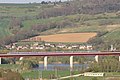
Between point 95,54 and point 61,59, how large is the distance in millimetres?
13402

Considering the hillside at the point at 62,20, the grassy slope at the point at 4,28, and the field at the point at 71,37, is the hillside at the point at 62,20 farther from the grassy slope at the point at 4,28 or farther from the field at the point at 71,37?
the field at the point at 71,37

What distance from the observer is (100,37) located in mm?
119812

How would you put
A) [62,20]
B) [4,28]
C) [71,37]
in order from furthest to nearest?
[62,20] < [4,28] < [71,37]

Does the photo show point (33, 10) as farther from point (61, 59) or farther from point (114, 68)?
point (114, 68)

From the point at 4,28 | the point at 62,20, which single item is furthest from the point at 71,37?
the point at 4,28

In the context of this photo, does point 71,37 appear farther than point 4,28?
No

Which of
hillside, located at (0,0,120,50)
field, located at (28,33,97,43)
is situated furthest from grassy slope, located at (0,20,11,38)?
field, located at (28,33,97,43)

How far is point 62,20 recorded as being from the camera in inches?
5389

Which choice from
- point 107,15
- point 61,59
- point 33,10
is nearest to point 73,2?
point 33,10

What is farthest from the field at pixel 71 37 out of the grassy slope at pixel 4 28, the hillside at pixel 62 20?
the grassy slope at pixel 4 28

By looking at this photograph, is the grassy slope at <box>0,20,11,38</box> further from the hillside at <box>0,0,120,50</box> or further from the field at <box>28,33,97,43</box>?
the field at <box>28,33,97,43</box>

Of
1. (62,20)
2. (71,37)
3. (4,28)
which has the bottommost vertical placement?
(4,28)

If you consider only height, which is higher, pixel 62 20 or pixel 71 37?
pixel 62 20

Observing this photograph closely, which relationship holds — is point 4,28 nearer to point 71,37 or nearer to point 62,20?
point 62,20
